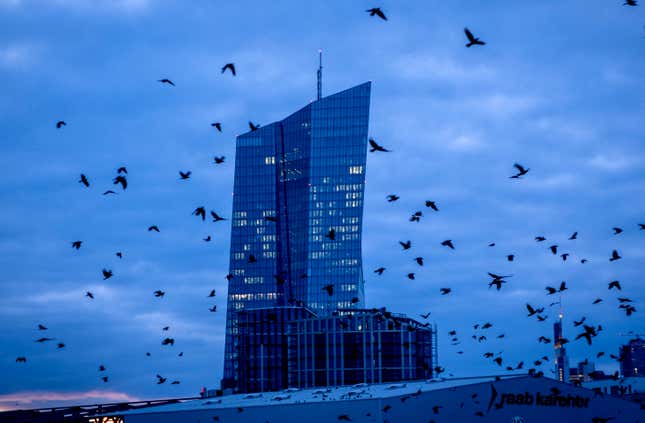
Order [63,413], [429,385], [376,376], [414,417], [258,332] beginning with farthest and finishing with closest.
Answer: [258,332], [376,376], [63,413], [429,385], [414,417]

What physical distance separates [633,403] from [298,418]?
91.0ft

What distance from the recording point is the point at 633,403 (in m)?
69.0

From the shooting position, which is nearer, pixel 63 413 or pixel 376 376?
pixel 63 413

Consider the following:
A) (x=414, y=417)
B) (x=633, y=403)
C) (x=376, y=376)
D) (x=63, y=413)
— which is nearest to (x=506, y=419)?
(x=414, y=417)

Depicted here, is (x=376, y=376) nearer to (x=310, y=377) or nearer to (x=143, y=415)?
(x=310, y=377)

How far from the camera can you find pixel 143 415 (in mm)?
72062

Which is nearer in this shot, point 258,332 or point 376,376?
point 376,376

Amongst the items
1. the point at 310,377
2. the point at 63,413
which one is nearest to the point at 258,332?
the point at 310,377

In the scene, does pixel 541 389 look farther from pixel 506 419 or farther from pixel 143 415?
pixel 143 415

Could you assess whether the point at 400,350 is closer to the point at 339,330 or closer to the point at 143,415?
the point at 339,330

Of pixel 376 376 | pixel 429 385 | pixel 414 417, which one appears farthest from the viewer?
pixel 376 376

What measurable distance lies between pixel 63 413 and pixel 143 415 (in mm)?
14830

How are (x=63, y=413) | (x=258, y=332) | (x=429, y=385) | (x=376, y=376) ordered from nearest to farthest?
(x=429, y=385), (x=63, y=413), (x=376, y=376), (x=258, y=332)

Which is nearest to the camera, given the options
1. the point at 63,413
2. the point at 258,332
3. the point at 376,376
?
the point at 63,413
